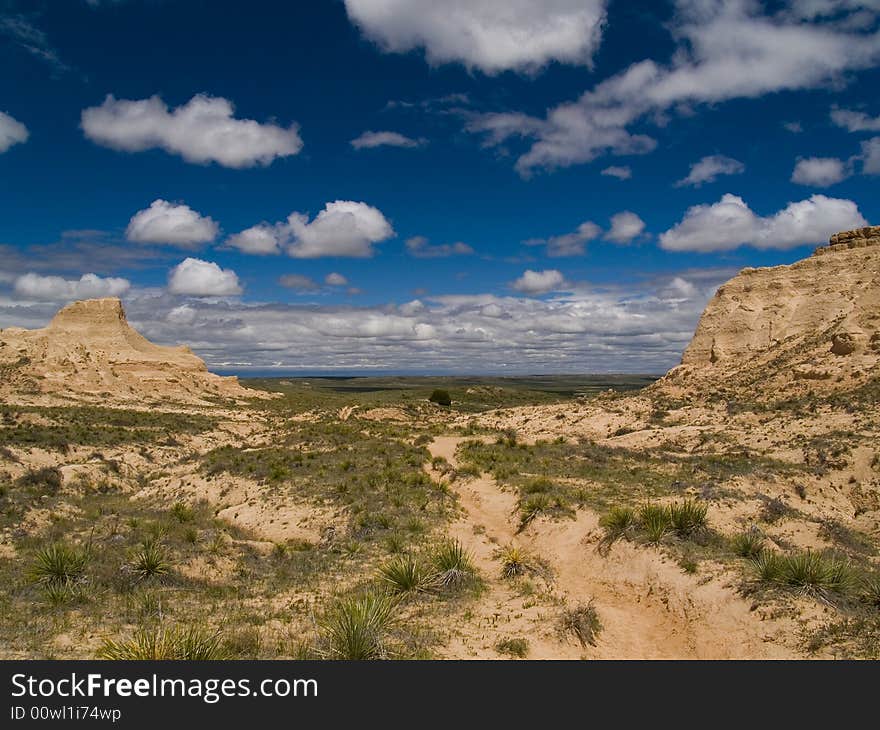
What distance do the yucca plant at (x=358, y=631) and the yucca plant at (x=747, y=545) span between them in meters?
7.58

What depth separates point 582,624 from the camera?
884cm

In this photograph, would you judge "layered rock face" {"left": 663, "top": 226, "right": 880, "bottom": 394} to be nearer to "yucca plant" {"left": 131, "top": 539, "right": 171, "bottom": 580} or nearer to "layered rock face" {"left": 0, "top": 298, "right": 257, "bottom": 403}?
"yucca plant" {"left": 131, "top": 539, "right": 171, "bottom": 580}

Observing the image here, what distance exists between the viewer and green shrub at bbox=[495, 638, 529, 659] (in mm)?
7969

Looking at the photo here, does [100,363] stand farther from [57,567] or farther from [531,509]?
Answer: [531,509]

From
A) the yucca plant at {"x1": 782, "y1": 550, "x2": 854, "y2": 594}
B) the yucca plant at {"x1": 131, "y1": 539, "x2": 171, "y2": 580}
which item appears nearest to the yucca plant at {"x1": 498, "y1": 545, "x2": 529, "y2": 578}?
the yucca plant at {"x1": 782, "y1": 550, "x2": 854, "y2": 594}

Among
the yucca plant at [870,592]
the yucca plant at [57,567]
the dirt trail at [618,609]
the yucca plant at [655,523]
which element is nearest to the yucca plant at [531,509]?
the dirt trail at [618,609]

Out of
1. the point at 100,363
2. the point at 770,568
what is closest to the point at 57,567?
the point at 770,568

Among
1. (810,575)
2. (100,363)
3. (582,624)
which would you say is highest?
(100,363)

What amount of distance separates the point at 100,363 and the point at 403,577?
229 feet

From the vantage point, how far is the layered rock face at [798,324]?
36469 millimetres

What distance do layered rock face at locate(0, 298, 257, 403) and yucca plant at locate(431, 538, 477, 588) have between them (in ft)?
191

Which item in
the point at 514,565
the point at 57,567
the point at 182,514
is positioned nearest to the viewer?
the point at 57,567

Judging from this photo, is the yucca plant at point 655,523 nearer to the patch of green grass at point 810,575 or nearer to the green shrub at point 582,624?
the patch of green grass at point 810,575

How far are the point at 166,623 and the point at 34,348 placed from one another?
2868 inches
